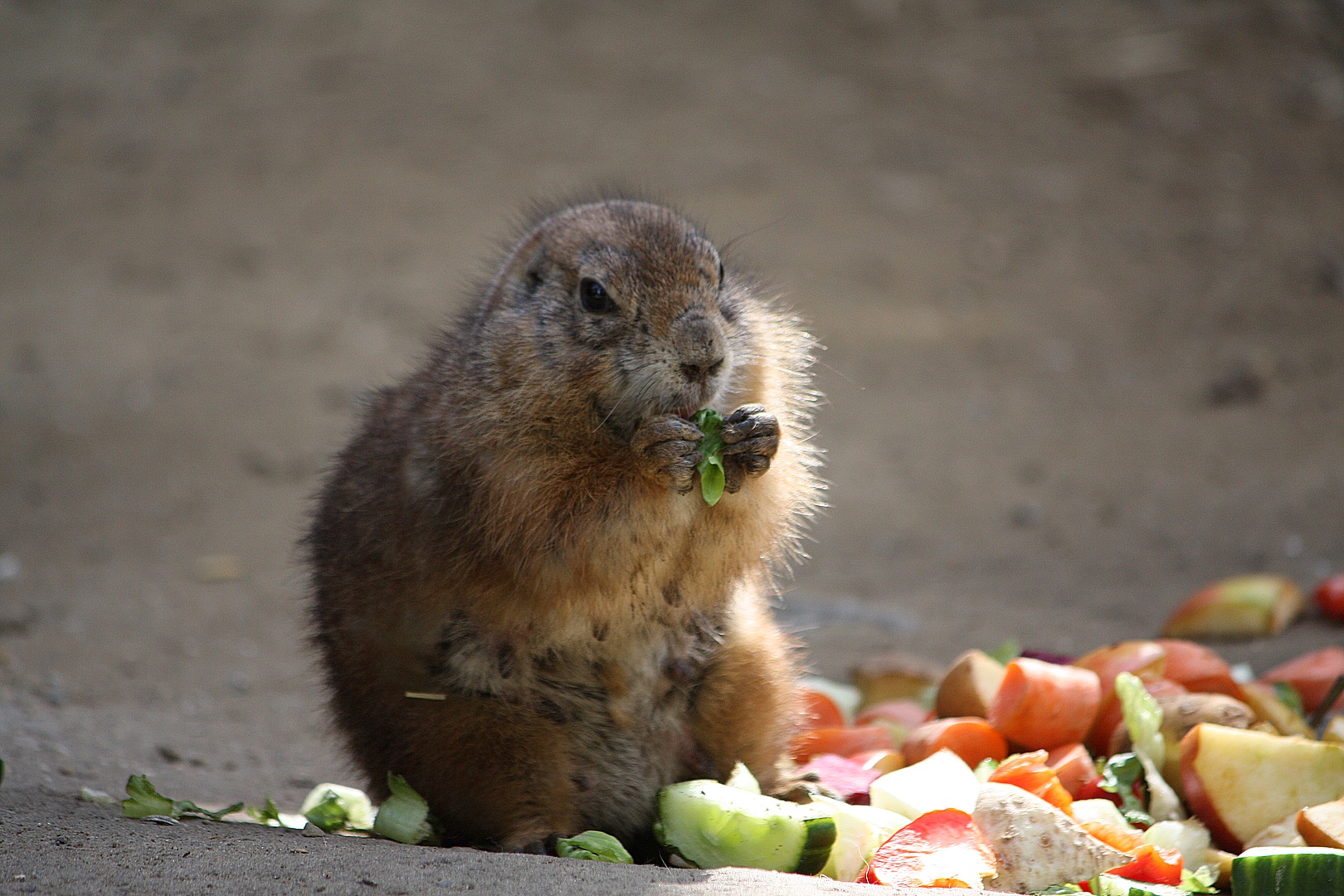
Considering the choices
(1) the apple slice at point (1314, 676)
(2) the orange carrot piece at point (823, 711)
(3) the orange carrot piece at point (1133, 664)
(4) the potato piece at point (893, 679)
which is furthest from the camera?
(4) the potato piece at point (893, 679)

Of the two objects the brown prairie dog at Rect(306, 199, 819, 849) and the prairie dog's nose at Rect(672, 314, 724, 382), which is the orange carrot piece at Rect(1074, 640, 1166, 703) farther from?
the prairie dog's nose at Rect(672, 314, 724, 382)

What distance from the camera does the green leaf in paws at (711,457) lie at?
129 inches

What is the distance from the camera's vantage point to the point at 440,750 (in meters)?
3.34

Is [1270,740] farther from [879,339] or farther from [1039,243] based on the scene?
[1039,243]

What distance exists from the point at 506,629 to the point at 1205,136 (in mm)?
9570

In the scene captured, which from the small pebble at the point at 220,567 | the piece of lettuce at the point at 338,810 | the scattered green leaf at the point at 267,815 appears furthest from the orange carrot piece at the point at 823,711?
the small pebble at the point at 220,567

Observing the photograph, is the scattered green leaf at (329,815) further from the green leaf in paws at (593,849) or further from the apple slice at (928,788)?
the apple slice at (928,788)

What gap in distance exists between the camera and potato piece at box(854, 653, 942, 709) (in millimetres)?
4965

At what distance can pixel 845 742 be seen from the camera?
14.0 feet

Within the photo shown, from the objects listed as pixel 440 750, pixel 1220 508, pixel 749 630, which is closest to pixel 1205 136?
pixel 1220 508

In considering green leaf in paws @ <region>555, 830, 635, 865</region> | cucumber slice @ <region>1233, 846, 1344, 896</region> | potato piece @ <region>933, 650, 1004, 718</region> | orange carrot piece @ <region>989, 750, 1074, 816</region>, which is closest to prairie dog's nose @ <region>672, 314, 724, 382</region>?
green leaf in paws @ <region>555, 830, 635, 865</region>

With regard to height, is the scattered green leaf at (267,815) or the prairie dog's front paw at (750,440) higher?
the prairie dog's front paw at (750,440)

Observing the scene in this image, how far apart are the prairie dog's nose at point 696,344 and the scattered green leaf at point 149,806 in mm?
1677

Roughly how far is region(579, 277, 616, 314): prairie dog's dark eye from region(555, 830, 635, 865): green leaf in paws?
1346mm
